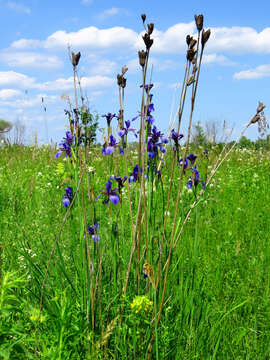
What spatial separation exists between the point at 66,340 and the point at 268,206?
3.74 metres

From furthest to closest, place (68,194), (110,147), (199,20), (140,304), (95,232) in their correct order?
(68,194) → (110,147) → (95,232) → (140,304) → (199,20)

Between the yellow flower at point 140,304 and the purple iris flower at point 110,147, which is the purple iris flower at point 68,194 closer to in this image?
the purple iris flower at point 110,147

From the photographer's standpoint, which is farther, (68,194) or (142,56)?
(68,194)

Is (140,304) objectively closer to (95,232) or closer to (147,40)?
(95,232)

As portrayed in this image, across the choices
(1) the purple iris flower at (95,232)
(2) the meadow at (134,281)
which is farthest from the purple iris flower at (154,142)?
(1) the purple iris flower at (95,232)

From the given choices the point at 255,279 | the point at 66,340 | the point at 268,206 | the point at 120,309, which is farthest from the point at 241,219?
the point at 66,340

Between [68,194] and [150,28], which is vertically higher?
[150,28]

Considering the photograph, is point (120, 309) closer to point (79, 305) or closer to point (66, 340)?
point (79, 305)

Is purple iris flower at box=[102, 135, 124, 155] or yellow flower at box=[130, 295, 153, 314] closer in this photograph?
yellow flower at box=[130, 295, 153, 314]

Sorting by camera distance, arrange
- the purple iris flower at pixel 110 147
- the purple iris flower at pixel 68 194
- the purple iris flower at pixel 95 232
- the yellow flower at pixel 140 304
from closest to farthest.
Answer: the yellow flower at pixel 140 304
the purple iris flower at pixel 95 232
the purple iris flower at pixel 110 147
the purple iris flower at pixel 68 194

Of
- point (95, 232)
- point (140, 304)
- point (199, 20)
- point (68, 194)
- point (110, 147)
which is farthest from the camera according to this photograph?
point (68, 194)

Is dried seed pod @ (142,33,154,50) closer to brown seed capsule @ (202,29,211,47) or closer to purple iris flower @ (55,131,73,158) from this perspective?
brown seed capsule @ (202,29,211,47)

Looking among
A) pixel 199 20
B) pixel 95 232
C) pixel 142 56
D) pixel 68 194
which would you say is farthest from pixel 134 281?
pixel 199 20

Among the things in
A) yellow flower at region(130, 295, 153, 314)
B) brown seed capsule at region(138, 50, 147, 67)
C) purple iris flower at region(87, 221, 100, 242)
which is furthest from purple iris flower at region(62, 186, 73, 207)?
brown seed capsule at region(138, 50, 147, 67)
